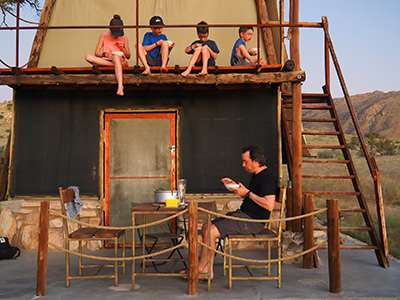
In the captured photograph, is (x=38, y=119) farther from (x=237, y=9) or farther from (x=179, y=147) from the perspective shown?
(x=237, y=9)

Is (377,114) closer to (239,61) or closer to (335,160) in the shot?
(239,61)

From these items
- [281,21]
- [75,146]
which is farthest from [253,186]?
[75,146]

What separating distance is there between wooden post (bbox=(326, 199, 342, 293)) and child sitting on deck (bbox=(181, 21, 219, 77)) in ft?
9.52

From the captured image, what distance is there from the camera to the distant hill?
6537 centimetres

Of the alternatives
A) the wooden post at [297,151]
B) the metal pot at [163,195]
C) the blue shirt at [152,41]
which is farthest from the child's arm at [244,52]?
the metal pot at [163,195]

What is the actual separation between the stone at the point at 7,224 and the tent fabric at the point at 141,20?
2926mm

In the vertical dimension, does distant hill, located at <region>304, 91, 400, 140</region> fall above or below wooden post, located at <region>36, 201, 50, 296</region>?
above

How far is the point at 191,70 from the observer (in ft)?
23.3

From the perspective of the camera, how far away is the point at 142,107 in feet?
26.1

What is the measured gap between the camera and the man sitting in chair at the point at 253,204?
505 cm

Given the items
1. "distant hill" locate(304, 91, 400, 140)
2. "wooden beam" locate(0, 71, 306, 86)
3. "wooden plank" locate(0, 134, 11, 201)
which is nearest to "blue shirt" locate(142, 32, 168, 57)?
"wooden beam" locate(0, 71, 306, 86)

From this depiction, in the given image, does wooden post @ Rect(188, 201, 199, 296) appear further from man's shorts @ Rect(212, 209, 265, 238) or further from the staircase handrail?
the staircase handrail

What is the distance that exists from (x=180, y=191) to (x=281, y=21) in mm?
3306

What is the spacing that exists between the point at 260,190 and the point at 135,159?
11.3 ft
